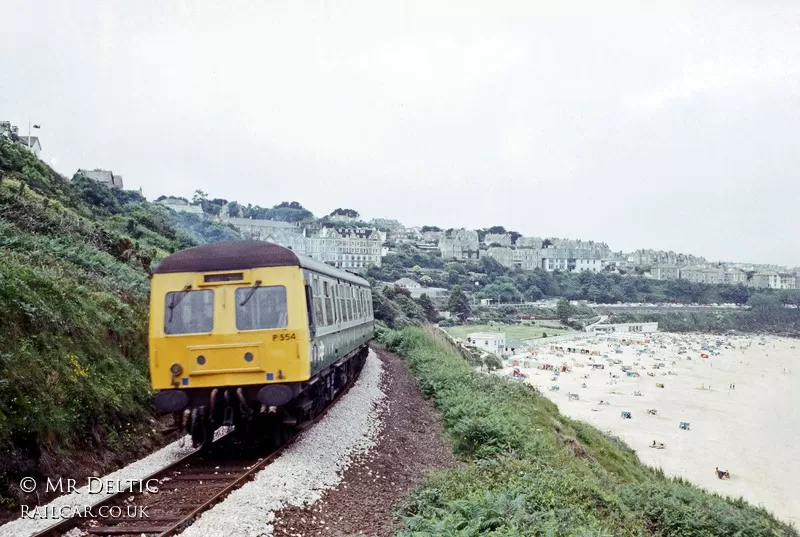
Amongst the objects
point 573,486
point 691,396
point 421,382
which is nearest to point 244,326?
point 573,486

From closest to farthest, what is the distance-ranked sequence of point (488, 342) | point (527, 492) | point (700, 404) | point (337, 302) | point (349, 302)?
point (527, 492) → point (337, 302) → point (349, 302) → point (700, 404) → point (488, 342)

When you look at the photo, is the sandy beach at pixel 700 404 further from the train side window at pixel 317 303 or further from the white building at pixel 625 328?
the train side window at pixel 317 303

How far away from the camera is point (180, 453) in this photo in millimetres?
9078

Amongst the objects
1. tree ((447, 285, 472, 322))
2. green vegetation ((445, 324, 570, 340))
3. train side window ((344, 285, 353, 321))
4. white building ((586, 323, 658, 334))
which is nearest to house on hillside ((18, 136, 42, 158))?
train side window ((344, 285, 353, 321))

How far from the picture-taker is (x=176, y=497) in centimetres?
681

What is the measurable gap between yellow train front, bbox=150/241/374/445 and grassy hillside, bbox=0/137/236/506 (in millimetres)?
1068

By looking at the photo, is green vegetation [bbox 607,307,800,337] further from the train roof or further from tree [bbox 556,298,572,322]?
the train roof

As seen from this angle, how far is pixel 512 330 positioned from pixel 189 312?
78.9 m

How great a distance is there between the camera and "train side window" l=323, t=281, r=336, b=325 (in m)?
11.2

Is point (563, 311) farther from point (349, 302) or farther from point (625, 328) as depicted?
point (349, 302)

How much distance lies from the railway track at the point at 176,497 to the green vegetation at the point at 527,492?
2011mm

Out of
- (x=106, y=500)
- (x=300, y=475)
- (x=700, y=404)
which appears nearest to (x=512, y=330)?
(x=700, y=404)

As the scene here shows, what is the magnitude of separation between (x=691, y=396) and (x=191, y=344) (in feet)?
148

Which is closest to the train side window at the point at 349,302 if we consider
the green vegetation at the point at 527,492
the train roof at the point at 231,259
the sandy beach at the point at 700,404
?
the green vegetation at the point at 527,492
